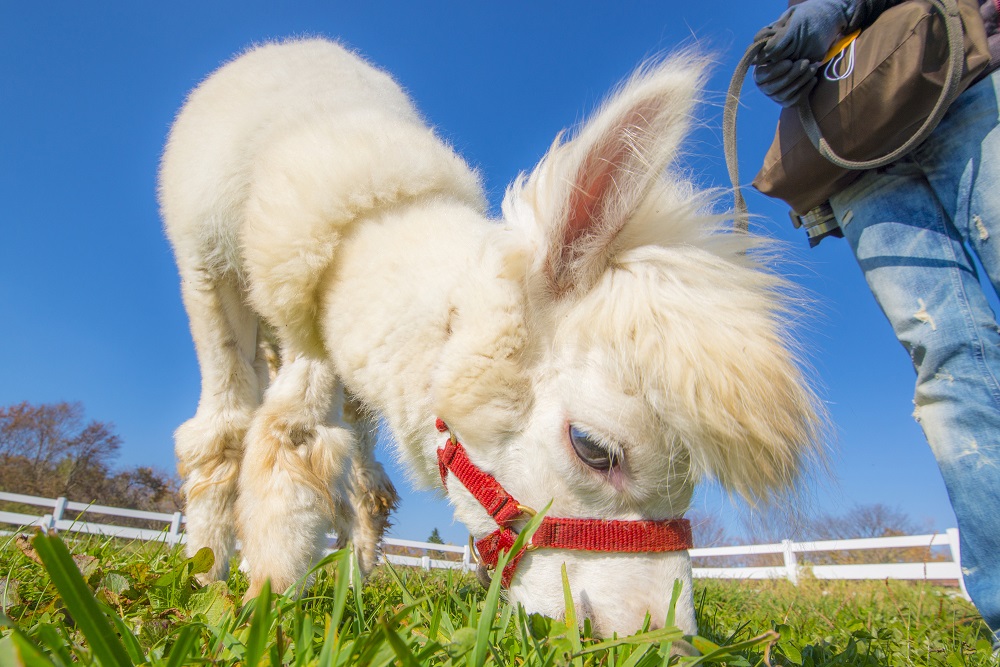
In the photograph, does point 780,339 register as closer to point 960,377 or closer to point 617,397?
point 617,397

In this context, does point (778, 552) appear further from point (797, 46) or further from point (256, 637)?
point (256, 637)

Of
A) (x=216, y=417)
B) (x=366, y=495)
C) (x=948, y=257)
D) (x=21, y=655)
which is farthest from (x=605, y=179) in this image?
(x=366, y=495)

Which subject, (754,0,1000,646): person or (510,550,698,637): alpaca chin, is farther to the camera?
(754,0,1000,646): person

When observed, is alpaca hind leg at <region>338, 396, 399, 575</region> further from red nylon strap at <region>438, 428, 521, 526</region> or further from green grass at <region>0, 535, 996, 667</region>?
red nylon strap at <region>438, 428, 521, 526</region>

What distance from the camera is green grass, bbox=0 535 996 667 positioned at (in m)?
0.81

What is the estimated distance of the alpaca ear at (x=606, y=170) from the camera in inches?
70.5

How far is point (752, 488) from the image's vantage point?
1897mm

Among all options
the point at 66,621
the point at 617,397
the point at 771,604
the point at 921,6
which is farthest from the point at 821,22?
the point at 771,604

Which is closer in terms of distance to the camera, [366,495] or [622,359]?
[622,359]

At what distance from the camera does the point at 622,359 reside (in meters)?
1.86

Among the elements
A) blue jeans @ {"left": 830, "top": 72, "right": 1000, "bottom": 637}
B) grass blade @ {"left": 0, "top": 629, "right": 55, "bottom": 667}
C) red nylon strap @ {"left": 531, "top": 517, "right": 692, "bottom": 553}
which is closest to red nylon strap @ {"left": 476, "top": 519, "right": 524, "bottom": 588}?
red nylon strap @ {"left": 531, "top": 517, "right": 692, "bottom": 553}

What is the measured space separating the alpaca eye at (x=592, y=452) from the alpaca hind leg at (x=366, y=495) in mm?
1766

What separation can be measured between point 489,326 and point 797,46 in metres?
1.50

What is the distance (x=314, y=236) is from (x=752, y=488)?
1.88 m
